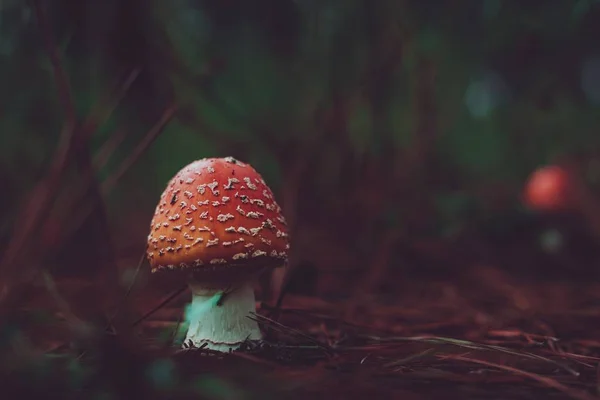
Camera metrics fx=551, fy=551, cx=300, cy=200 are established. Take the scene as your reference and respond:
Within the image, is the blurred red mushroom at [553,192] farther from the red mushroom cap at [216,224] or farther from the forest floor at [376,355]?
the red mushroom cap at [216,224]

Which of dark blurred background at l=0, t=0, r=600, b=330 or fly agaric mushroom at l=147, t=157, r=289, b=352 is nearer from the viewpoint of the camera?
fly agaric mushroom at l=147, t=157, r=289, b=352

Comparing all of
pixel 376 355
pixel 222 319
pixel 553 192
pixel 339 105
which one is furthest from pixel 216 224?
pixel 553 192

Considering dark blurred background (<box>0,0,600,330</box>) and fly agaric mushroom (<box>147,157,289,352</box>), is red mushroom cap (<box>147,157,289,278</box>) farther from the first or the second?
dark blurred background (<box>0,0,600,330</box>)

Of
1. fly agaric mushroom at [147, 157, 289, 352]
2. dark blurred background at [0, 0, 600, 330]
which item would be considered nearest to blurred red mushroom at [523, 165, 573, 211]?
dark blurred background at [0, 0, 600, 330]

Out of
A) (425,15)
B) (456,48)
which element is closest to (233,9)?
(425,15)

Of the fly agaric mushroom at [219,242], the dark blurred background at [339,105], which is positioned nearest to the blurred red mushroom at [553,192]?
the dark blurred background at [339,105]

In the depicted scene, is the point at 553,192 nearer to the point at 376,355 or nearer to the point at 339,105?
the point at 339,105
